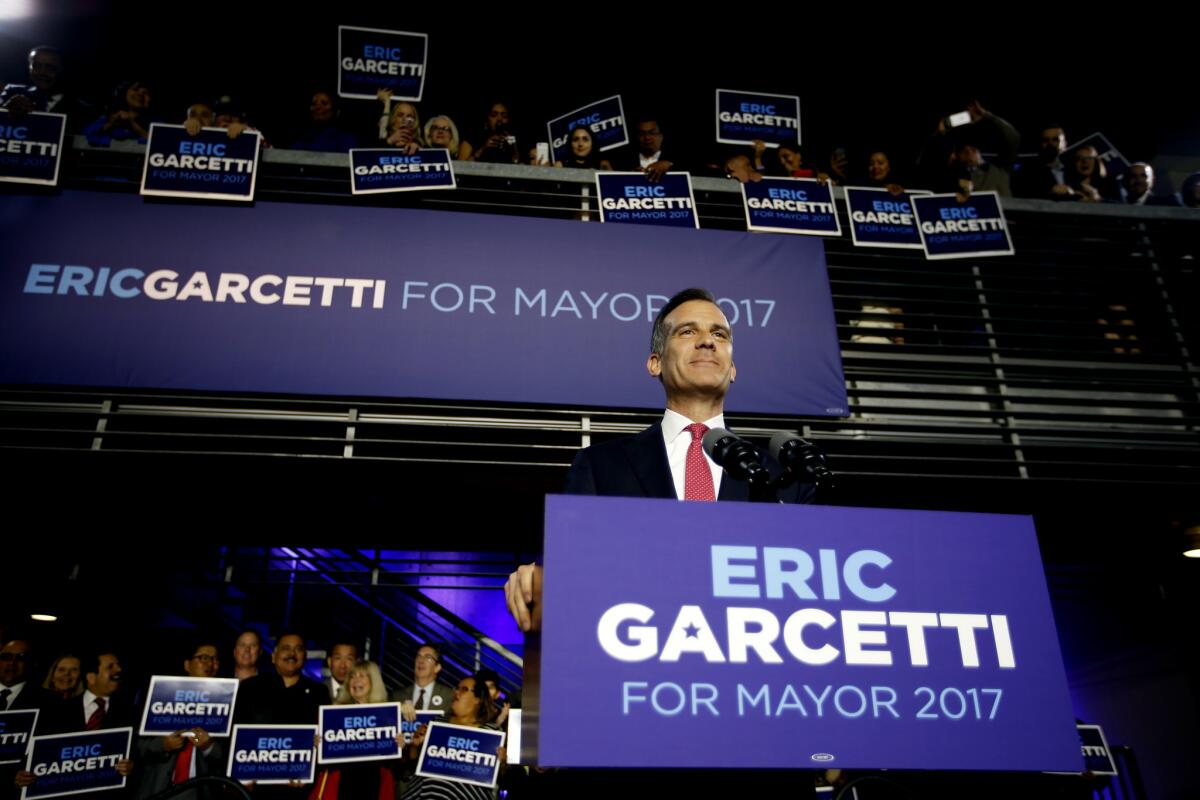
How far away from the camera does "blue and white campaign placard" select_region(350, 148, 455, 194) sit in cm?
638

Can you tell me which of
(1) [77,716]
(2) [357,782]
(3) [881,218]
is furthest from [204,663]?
(3) [881,218]

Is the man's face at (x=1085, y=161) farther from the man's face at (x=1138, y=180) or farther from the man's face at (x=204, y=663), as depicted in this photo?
the man's face at (x=204, y=663)

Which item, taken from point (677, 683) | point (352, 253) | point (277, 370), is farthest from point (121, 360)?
point (677, 683)

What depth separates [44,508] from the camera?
18.9ft

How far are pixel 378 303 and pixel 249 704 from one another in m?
2.76

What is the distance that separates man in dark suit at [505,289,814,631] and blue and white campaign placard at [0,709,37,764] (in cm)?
454

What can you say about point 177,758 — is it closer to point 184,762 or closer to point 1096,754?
point 184,762

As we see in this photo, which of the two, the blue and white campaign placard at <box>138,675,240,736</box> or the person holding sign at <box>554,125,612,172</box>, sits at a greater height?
the person holding sign at <box>554,125,612,172</box>

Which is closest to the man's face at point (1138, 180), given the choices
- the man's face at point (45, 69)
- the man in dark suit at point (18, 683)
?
the man's face at point (45, 69)

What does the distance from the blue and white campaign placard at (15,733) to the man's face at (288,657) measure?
4.64 feet

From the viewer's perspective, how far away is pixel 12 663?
5.82 metres

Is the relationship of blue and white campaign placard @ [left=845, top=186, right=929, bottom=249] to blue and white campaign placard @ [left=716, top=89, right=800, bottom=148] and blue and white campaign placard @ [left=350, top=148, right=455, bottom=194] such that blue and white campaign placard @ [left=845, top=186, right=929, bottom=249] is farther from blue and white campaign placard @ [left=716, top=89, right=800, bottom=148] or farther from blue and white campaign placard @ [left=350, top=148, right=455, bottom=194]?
blue and white campaign placard @ [left=350, top=148, right=455, bottom=194]

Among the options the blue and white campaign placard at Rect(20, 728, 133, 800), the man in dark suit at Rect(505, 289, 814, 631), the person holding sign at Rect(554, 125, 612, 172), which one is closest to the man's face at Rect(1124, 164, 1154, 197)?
the person holding sign at Rect(554, 125, 612, 172)

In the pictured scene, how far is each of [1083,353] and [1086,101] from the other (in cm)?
637
